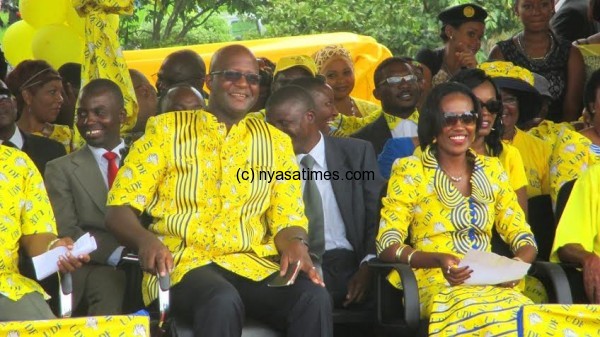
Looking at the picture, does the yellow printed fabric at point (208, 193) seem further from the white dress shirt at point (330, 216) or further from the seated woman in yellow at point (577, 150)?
the seated woman in yellow at point (577, 150)

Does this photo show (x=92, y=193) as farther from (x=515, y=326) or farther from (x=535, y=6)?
(x=535, y=6)

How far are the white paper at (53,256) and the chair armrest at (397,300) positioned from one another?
4.53 ft

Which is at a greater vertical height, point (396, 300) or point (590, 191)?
point (590, 191)

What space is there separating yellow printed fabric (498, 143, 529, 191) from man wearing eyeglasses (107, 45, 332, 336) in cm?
121

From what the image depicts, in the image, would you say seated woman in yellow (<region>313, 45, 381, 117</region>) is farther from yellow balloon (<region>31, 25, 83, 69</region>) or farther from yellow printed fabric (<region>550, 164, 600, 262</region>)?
yellow printed fabric (<region>550, 164, 600, 262</region>)

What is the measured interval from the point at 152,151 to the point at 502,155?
1.94 m

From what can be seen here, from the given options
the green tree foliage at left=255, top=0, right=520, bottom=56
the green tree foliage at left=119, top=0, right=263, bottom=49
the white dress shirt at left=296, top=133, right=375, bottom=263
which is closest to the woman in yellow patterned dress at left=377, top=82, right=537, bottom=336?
the white dress shirt at left=296, top=133, right=375, bottom=263

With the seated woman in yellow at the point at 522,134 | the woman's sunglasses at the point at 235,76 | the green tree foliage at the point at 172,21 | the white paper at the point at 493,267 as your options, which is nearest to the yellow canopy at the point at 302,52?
the green tree foliage at the point at 172,21

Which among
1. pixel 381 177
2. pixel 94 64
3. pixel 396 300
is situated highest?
pixel 94 64

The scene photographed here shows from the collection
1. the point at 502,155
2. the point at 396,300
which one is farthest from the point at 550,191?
the point at 396,300

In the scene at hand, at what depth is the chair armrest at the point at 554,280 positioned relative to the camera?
5254 mm

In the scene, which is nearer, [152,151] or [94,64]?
[152,151]

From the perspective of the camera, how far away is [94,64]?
23.4ft

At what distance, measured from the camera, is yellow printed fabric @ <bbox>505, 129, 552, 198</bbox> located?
6699 millimetres
